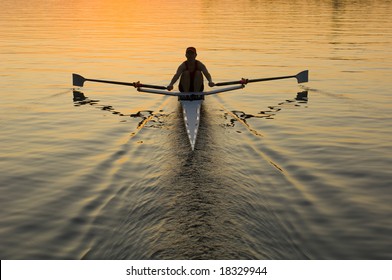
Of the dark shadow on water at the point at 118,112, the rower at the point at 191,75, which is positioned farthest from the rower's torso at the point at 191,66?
the dark shadow on water at the point at 118,112

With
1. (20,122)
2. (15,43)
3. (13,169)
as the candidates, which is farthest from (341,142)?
(15,43)

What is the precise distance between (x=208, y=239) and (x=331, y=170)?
6174 millimetres

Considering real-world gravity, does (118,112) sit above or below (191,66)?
below

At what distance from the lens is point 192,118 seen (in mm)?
16250

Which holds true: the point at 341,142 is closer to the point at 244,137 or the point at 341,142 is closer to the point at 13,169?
the point at 244,137

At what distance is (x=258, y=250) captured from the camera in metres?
8.05

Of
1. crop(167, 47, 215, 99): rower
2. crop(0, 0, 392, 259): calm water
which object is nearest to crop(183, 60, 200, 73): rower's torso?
crop(167, 47, 215, 99): rower

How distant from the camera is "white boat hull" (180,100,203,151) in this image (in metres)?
14.7

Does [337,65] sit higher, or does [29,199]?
[337,65]

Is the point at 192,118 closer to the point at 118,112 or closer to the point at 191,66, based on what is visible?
the point at 191,66

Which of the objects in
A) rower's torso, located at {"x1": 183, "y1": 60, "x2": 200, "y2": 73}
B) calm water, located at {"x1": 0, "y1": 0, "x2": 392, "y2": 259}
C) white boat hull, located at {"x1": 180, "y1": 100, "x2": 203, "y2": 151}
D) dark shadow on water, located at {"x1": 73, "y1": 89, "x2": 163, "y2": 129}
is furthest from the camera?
rower's torso, located at {"x1": 183, "y1": 60, "x2": 200, "y2": 73}

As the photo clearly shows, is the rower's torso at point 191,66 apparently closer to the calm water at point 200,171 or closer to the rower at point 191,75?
the rower at point 191,75

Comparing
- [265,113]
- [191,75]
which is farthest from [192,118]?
[265,113]

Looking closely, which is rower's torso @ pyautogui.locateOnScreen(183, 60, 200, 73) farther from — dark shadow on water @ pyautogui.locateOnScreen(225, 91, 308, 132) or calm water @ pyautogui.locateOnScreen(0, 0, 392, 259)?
dark shadow on water @ pyautogui.locateOnScreen(225, 91, 308, 132)
